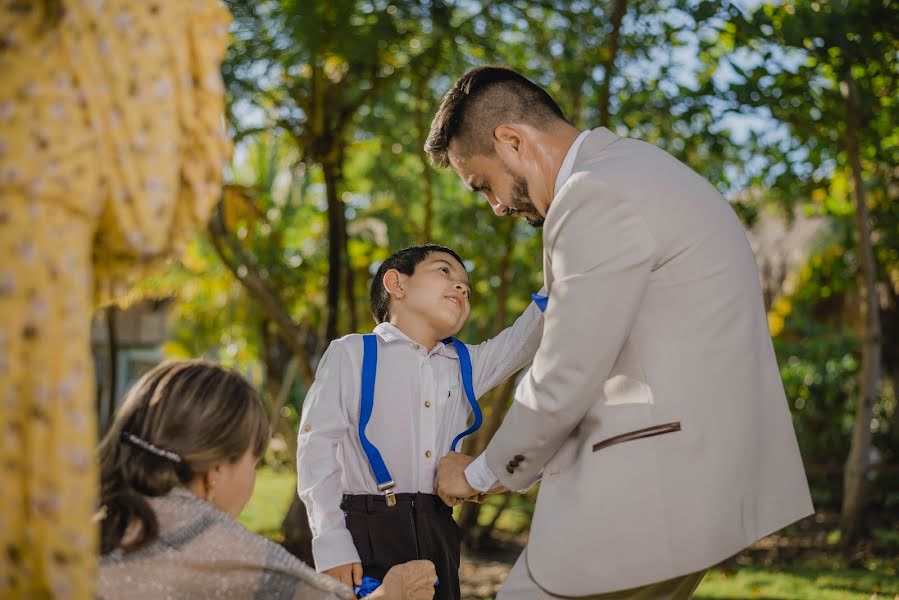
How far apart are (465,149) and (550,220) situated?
544 millimetres

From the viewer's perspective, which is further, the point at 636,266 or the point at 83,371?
the point at 636,266

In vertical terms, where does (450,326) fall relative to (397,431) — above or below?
above

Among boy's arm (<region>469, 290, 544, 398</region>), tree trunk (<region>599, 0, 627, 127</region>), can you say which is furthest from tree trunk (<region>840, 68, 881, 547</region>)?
boy's arm (<region>469, 290, 544, 398</region>)

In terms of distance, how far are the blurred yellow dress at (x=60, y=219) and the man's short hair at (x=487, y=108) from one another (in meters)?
1.52

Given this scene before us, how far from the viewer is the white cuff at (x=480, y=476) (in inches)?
108

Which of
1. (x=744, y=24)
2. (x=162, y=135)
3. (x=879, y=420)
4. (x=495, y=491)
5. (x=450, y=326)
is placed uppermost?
(x=744, y=24)

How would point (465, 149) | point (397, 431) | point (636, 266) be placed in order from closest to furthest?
point (636, 266) < point (465, 149) < point (397, 431)

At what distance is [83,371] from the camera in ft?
4.65

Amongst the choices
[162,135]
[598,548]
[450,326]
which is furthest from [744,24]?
[162,135]

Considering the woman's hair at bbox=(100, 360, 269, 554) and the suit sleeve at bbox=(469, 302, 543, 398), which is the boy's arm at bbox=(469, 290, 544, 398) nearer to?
the suit sleeve at bbox=(469, 302, 543, 398)

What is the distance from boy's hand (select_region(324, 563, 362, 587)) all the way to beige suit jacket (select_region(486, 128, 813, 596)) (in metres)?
0.61

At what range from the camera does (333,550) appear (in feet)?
9.52

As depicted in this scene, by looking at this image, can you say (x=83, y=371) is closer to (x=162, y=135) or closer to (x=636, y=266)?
(x=162, y=135)

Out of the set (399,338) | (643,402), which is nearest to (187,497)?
(643,402)
